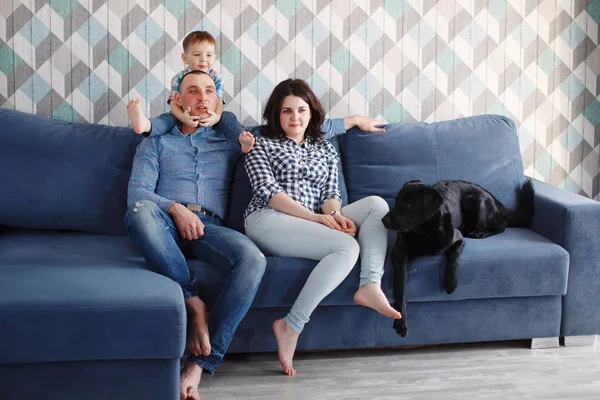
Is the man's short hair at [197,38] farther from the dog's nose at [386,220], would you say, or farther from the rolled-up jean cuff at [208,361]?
the rolled-up jean cuff at [208,361]

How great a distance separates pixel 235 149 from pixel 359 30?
36.6 inches

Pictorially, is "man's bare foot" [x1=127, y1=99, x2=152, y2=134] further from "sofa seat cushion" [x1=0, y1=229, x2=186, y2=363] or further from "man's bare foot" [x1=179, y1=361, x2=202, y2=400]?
"man's bare foot" [x1=179, y1=361, x2=202, y2=400]

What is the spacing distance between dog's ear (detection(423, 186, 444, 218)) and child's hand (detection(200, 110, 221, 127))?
3.00ft

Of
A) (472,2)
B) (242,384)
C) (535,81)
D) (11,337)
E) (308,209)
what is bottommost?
(242,384)

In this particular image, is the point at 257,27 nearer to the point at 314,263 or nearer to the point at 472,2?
the point at 472,2

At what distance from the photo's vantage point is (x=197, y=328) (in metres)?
2.41

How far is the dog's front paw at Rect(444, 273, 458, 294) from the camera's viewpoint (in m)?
2.62

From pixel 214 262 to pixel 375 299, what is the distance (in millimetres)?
579

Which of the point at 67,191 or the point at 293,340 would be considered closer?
the point at 293,340

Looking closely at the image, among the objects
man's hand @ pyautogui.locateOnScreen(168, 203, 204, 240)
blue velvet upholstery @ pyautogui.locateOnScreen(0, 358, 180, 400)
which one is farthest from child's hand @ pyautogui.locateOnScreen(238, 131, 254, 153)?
blue velvet upholstery @ pyautogui.locateOnScreen(0, 358, 180, 400)

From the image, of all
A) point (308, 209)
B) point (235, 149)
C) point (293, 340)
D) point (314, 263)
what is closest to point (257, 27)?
point (235, 149)

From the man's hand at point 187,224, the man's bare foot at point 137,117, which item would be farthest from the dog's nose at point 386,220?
the man's bare foot at point 137,117

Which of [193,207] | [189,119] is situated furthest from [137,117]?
[193,207]

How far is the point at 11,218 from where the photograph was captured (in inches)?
116
